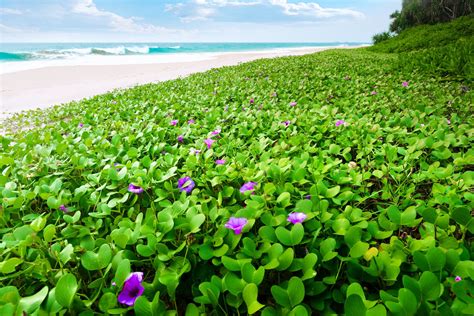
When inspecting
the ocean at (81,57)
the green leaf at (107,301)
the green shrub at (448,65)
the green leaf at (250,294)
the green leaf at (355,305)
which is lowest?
the green leaf at (107,301)

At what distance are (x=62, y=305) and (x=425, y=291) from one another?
3.07 feet

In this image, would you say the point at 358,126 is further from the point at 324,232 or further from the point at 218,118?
the point at 324,232

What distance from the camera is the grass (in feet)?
2.74

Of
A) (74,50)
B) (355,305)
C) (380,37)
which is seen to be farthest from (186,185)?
(74,50)

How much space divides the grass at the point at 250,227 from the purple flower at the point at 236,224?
0.8 inches

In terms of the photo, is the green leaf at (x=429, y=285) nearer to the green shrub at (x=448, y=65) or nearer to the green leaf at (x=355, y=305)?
the green leaf at (x=355, y=305)

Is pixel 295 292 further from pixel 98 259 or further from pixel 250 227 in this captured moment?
pixel 98 259

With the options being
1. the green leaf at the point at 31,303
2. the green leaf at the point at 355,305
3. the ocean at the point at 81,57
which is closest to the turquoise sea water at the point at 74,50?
the ocean at the point at 81,57

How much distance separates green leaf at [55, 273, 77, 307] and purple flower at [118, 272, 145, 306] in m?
0.12

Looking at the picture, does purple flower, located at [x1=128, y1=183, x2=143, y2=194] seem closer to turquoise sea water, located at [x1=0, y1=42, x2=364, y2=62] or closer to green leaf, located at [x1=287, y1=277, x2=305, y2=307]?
green leaf, located at [x1=287, y1=277, x2=305, y2=307]

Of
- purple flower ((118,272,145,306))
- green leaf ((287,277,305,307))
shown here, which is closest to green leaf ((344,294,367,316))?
green leaf ((287,277,305,307))

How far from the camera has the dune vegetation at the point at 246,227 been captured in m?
0.83

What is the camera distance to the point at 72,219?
1.20 m

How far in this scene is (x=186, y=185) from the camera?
4.75 ft
